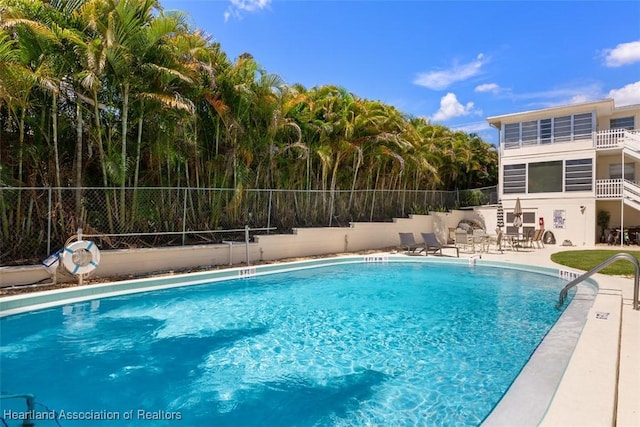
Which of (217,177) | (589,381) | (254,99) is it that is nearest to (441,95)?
(254,99)

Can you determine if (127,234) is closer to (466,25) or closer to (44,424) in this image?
(44,424)

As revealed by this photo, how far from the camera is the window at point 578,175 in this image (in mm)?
17906

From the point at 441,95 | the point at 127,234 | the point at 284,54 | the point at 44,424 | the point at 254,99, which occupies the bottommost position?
the point at 44,424

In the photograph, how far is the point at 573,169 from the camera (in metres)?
18.3

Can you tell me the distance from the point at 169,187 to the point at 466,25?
11365 millimetres

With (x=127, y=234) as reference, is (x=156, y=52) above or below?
above

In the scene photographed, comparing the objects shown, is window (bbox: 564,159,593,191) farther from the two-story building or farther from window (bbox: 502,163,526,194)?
window (bbox: 502,163,526,194)

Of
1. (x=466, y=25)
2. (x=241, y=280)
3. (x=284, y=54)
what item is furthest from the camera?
(x=284, y=54)

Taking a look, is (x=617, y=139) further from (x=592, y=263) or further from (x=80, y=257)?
(x=80, y=257)

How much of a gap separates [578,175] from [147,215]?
19.3m

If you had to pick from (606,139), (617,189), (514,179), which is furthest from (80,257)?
(606,139)

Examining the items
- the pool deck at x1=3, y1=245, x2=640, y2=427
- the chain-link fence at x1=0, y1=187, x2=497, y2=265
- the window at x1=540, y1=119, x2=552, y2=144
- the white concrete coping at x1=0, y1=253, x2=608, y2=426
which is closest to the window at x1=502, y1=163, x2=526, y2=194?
the window at x1=540, y1=119, x2=552, y2=144

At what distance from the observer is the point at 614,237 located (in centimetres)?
1753

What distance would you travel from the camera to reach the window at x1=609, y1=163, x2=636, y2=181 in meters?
18.8
